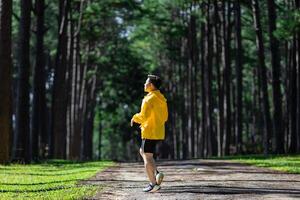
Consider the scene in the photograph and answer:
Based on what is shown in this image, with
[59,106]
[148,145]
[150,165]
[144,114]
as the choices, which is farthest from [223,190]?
[59,106]

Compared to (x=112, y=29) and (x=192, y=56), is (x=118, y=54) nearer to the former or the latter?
(x=112, y=29)

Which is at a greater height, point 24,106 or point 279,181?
point 24,106

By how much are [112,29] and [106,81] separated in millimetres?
6334

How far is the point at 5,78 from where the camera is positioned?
1902 cm

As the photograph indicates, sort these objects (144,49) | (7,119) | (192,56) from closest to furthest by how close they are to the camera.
Result: 1. (7,119)
2. (192,56)
3. (144,49)

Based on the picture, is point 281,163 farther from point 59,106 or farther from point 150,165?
point 59,106

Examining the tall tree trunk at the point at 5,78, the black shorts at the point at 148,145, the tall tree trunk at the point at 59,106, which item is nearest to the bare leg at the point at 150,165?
the black shorts at the point at 148,145

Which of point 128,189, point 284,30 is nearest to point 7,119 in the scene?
point 128,189

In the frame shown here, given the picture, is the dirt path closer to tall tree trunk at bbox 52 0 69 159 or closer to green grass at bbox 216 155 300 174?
green grass at bbox 216 155 300 174

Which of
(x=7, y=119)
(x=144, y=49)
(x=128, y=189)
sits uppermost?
(x=144, y=49)

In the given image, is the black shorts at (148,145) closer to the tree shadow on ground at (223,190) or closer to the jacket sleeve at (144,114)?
the jacket sleeve at (144,114)

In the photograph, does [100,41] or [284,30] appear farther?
[100,41]

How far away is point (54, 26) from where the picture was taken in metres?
48.5

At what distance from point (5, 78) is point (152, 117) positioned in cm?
1035
